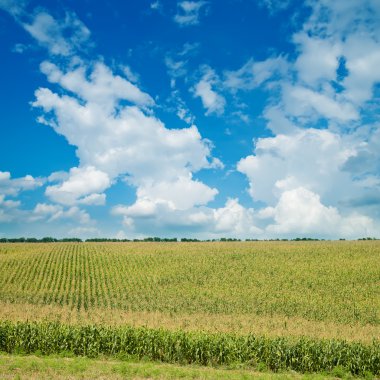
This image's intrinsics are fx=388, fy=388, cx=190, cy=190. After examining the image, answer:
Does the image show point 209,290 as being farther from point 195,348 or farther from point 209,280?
point 195,348

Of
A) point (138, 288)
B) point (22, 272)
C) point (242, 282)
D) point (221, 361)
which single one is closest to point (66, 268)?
point (22, 272)

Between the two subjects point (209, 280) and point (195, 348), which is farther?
point (209, 280)

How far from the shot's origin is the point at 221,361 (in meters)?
20.6

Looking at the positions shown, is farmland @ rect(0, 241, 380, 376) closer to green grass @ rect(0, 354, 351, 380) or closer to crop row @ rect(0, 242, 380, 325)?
crop row @ rect(0, 242, 380, 325)

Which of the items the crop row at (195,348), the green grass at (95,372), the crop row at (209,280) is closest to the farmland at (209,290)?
the crop row at (209,280)

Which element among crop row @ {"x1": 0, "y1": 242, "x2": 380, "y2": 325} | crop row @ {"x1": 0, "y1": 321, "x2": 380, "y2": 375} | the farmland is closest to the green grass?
crop row @ {"x1": 0, "y1": 321, "x2": 380, "y2": 375}

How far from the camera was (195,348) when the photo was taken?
2080 centimetres

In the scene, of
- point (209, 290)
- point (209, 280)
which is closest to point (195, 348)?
point (209, 290)

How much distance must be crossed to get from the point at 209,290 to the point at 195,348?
94.6ft

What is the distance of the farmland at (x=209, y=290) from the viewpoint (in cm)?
3231

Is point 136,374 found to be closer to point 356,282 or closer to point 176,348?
point 176,348

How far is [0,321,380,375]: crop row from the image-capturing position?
2025 cm

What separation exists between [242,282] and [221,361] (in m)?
33.5

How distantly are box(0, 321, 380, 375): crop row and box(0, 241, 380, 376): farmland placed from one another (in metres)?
0.86
